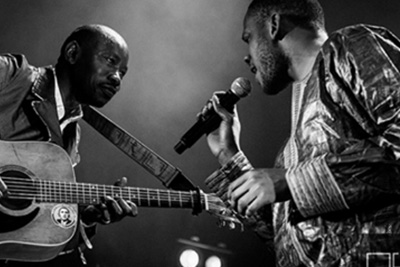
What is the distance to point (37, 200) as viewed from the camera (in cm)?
253

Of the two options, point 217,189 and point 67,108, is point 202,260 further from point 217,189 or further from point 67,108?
point 217,189

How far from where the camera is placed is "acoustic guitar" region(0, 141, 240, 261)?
245 cm

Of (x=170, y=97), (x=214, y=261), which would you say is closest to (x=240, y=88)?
(x=170, y=97)

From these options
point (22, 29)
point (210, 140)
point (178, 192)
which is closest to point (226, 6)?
point (22, 29)

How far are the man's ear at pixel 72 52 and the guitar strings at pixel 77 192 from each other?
0.84 meters

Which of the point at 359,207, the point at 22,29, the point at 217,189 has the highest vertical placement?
the point at 359,207

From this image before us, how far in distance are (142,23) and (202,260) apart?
75.9 inches

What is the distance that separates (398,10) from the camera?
3.87 metres

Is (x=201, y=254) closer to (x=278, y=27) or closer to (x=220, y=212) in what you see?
(x=220, y=212)

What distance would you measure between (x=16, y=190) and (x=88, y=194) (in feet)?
1.22

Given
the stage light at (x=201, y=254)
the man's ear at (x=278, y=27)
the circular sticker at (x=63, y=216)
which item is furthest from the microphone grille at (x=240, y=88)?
the stage light at (x=201, y=254)

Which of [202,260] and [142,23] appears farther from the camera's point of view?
[202,260]

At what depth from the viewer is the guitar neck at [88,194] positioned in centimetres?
250

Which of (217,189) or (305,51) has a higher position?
(305,51)
